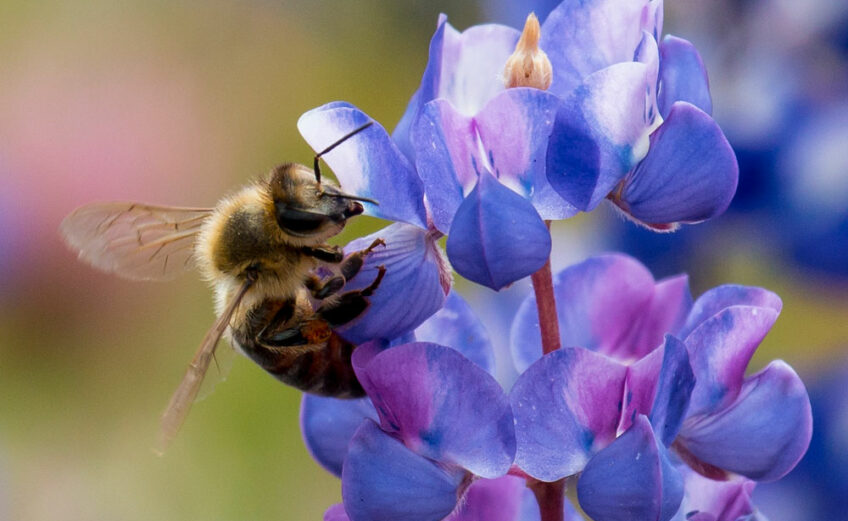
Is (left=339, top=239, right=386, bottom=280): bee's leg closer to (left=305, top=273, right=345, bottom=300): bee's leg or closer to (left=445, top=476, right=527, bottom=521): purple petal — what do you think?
(left=305, top=273, right=345, bottom=300): bee's leg

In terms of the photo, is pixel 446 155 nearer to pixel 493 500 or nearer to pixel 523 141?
pixel 523 141

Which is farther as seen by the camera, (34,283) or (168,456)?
(34,283)

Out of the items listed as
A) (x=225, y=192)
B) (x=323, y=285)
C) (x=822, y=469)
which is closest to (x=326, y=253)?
(x=323, y=285)

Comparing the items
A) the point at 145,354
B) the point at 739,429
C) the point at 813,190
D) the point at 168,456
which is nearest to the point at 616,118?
the point at 739,429

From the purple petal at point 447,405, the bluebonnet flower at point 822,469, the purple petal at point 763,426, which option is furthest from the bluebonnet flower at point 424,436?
the bluebonnet flower at point 822,469

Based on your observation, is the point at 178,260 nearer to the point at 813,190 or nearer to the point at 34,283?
the point at 813,190

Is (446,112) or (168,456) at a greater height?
(446,112)
